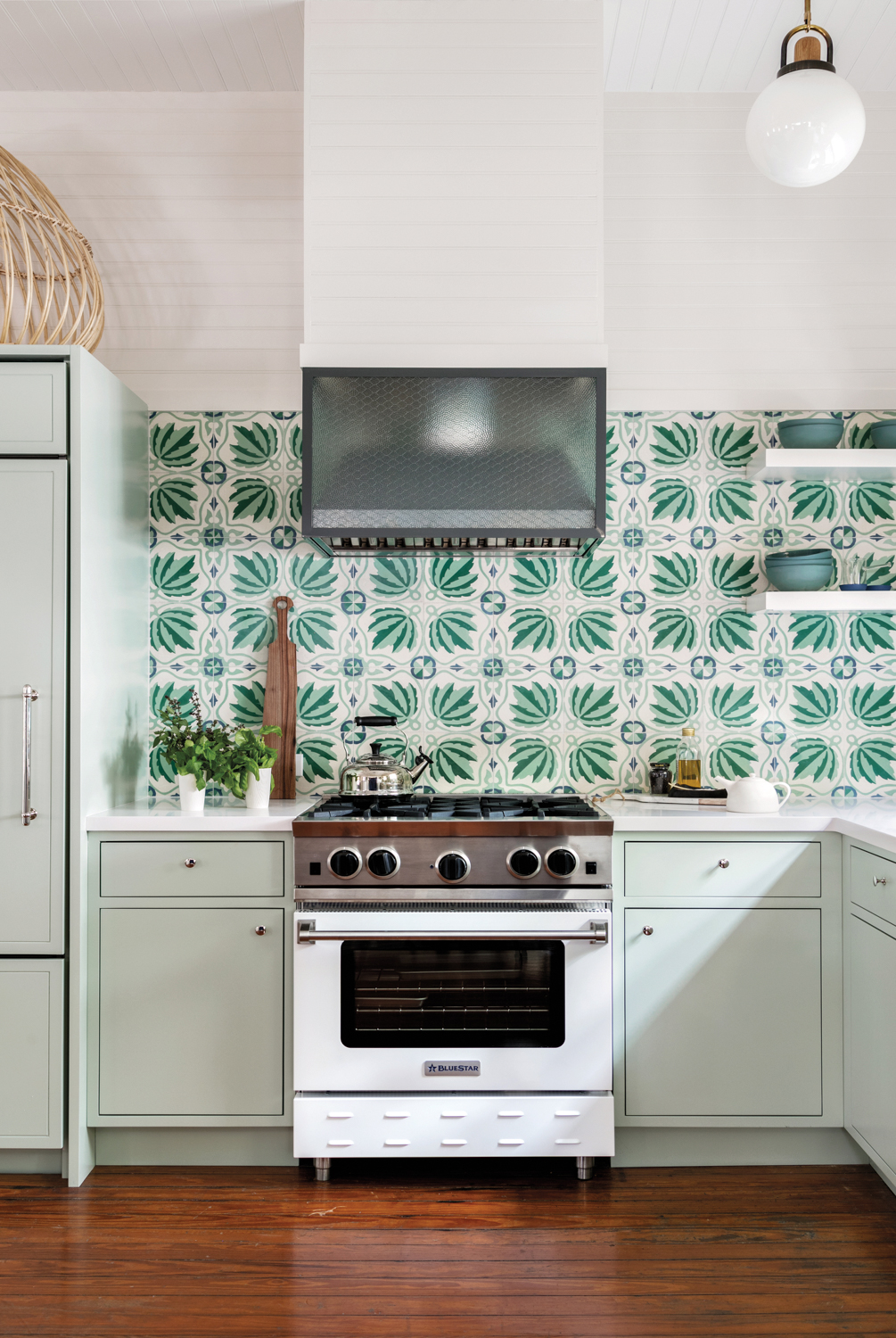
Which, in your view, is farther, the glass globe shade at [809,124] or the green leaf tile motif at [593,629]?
the green leaf tile motif at [593,629]

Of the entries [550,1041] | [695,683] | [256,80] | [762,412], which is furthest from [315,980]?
[256,80]

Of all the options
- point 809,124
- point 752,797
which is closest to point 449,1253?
point 752,797

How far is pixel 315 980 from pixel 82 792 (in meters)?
0.81

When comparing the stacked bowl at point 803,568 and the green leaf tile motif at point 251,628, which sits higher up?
the stacked bowl at point 803,568

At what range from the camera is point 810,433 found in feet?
10.1

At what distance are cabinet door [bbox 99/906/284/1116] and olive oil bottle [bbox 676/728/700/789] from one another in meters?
1.37

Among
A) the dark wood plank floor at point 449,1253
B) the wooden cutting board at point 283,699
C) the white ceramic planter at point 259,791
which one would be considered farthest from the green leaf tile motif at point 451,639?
the dark wood plank floor at point 449,1253

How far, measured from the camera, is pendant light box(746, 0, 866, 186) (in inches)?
77.5

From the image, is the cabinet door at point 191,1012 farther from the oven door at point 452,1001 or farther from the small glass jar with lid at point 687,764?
the small glass jar with lid at point 687,764

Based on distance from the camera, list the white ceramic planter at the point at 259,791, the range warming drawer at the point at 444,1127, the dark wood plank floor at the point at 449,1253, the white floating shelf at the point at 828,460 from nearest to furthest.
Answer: the dark wood plank floor at the point at 449,1253, the range warming drawer at the point at 444,1127, the white ceramic planter at the point at 259,791, the white floating shelf at the point at 828,460

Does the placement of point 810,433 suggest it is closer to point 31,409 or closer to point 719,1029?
point 719,1029

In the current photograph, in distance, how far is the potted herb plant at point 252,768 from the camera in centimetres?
280

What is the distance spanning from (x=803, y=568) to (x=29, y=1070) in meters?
2.70

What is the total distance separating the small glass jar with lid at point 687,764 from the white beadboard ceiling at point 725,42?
2.14 meters
